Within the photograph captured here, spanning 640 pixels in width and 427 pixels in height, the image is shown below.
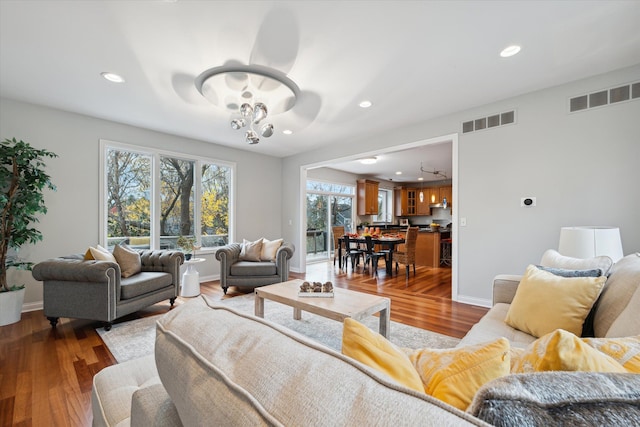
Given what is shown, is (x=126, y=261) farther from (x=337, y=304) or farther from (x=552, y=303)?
(x=552, y=303)

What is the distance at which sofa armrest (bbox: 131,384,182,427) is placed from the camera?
24.7 inches

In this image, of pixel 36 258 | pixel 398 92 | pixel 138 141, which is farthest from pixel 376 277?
pixel 36 258

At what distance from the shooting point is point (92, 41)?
2240mm

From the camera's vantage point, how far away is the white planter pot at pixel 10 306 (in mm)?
2863

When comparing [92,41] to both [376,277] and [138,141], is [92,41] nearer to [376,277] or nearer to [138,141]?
[138,141]

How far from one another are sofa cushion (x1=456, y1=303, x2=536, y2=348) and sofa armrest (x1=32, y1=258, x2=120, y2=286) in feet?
10.2

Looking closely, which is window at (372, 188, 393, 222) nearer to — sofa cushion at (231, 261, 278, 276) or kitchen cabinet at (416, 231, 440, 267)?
kitchen cabinet at (416, 231, 440, 267)

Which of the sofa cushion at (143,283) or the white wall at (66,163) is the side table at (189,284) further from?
the white wall at (66,163)

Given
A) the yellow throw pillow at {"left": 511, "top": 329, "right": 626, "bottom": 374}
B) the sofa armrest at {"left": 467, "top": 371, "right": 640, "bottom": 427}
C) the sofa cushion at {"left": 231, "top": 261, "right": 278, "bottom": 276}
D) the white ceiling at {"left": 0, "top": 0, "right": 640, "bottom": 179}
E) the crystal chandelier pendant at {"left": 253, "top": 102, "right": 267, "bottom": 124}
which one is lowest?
the sofa cushion at {"left": 231, "top": 261, "right": 278, "bottom": 276}

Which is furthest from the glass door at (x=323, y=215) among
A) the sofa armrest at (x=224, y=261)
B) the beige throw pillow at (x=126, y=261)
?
the beige throw pillow at (x=126, y=261)

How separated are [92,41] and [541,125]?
15.0ft

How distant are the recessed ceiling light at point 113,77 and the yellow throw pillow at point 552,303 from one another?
398 centimetres

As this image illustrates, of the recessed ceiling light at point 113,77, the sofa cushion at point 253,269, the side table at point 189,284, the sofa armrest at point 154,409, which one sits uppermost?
the recessed ceiling light at point 113,77

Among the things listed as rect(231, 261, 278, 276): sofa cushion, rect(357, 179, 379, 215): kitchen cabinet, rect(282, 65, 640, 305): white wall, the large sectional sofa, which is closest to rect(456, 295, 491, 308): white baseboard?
rect(282, 65, 640, 305): white wall
